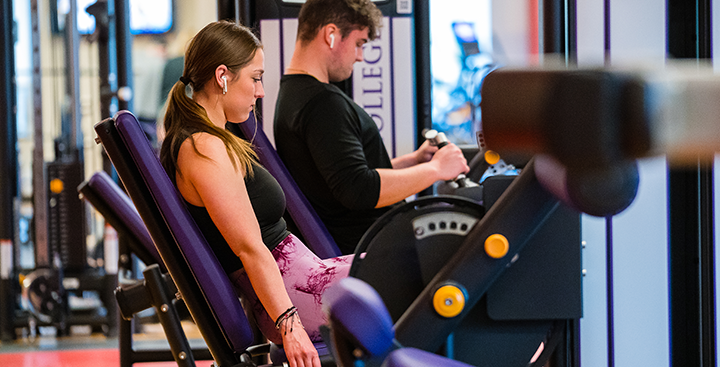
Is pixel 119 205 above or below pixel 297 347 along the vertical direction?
above

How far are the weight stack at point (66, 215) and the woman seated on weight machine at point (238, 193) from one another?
2.46 metres

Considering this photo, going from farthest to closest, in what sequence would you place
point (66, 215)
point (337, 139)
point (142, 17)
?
point (142, 17)
point (66, 215)
point (337, 139)

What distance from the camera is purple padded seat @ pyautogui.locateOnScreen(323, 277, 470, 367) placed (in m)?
0.83

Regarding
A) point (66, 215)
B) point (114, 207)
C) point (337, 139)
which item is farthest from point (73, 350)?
point (337, 139)

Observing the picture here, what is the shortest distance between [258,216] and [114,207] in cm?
64

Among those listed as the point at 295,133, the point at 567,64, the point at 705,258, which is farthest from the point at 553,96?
the point at 295,133

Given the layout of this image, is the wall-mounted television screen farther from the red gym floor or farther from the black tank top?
the black tank top

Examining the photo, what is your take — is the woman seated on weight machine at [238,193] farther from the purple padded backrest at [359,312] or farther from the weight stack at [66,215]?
the weight stack at [66,215]

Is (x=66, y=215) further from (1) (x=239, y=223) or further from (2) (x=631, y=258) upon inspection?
(2) (x=631, y=258)

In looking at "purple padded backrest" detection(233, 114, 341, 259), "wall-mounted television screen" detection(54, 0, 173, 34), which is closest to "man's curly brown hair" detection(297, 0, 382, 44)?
"purple padded backrest" detection(233, 114, 341, 259)

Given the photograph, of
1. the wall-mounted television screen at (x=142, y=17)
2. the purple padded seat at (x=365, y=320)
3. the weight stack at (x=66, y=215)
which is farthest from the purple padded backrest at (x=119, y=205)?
the wall-mounted television screen at (x=142, y=17)

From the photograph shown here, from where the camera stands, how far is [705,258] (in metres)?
1.28

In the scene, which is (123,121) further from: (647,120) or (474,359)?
(647,120)

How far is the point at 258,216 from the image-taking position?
145 cm
